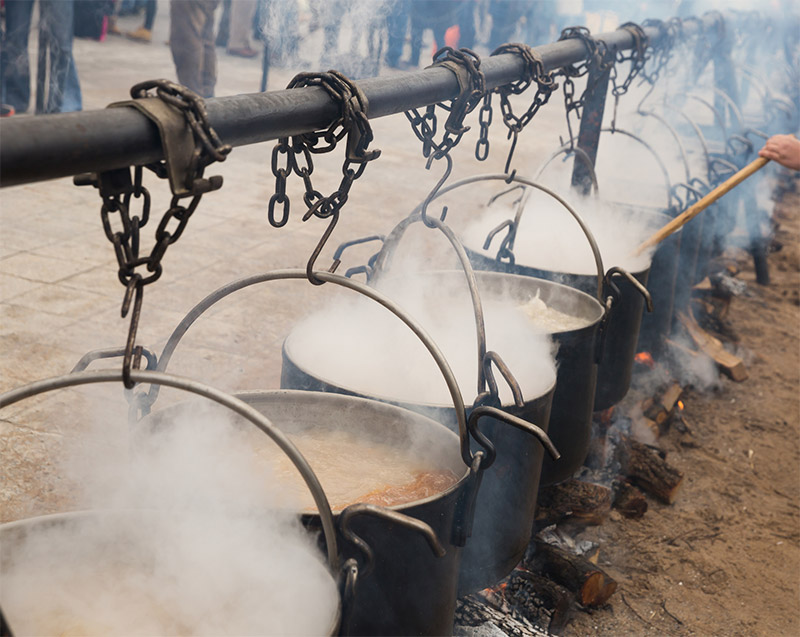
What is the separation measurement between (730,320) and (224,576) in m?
5.88

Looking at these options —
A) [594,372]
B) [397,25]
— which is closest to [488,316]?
[594,372]

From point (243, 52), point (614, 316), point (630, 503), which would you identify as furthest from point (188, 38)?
point (630, 503)

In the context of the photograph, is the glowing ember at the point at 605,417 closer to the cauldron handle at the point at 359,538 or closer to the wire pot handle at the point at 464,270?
the wire pot handle at the point at 464,270

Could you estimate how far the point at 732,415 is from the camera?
5.14 meters

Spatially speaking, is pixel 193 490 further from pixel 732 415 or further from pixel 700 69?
pixel 700 69

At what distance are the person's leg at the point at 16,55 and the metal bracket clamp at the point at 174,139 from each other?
7.71m

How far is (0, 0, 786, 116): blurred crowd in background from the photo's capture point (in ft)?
25.9

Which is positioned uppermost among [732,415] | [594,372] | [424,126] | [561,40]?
[561,40]

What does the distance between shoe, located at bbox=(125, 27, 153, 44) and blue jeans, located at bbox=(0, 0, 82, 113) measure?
6.93 meters

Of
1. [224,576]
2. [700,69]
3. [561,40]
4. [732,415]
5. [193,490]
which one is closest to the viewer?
[224,576]

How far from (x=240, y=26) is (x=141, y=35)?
1.75 meters

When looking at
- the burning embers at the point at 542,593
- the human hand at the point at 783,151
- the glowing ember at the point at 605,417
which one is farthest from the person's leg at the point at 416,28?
the burning embers at the point at 542,593

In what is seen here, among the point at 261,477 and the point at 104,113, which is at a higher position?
the point at 104,113

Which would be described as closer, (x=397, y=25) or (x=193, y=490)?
(x=193, y=490)
